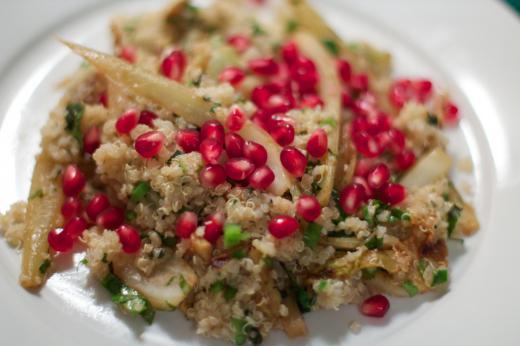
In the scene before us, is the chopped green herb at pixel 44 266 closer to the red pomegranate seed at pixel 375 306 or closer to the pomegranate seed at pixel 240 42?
the red pomegranate seed at pixel 375 306

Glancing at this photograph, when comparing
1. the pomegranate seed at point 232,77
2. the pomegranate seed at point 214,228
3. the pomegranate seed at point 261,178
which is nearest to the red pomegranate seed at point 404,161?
the pomegranate seed at point 261,178

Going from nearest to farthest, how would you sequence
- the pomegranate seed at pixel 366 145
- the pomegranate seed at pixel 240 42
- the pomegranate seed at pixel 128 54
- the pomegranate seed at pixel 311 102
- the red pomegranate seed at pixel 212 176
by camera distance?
the red pomegranate seed at pixel 212 176 < the pomegranate seed at pixel 366 145 < the pomegranate seed at pixel 311 102 < the pomegranate seed at pixel 128 54 < the pomegranate seed at pixel 240 42

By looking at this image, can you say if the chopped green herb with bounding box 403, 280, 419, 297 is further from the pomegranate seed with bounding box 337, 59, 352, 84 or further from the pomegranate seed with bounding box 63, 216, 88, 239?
the pomegranate seed with bounding box 63, 216, 88, 239

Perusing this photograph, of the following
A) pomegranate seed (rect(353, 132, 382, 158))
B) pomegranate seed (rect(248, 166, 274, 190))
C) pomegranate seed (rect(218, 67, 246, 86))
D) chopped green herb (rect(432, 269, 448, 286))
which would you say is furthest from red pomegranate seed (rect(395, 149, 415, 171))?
pomegranate seed (rect(218, 67, 246, 86))

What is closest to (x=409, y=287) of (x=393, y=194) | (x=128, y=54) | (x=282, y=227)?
(x=393, y=194)

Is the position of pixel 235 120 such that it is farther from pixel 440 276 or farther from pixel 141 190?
pixel 440 276

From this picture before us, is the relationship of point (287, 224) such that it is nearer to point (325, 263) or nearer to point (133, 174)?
point (325, 263)
